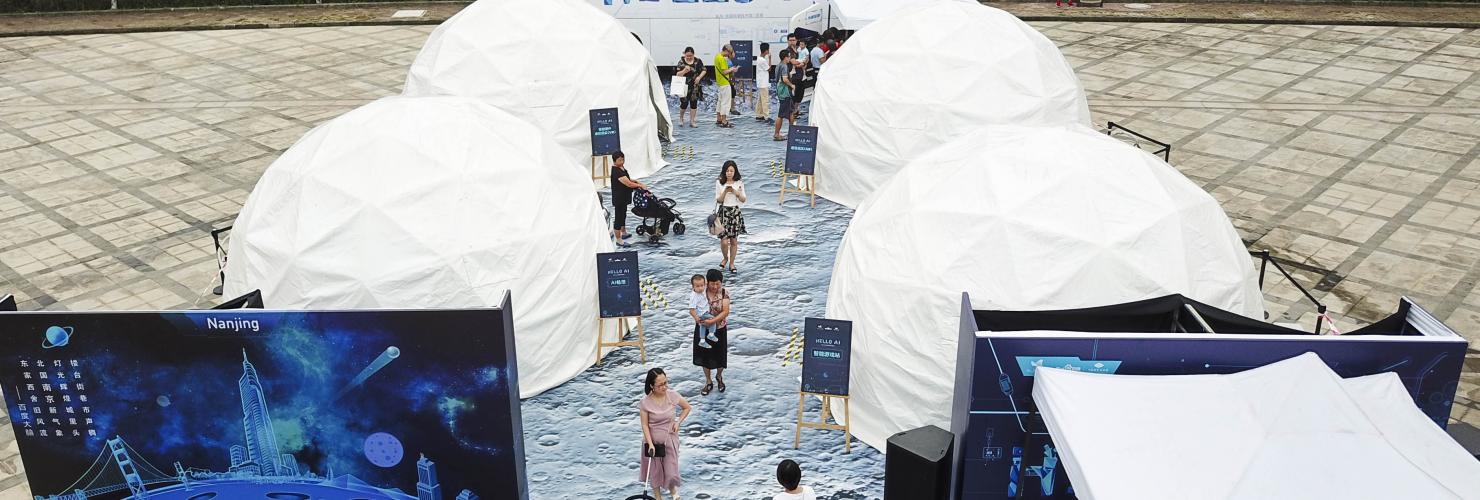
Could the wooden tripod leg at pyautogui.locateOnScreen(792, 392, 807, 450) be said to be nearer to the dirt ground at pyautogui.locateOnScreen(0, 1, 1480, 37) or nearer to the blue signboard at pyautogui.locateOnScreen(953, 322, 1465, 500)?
the blue signboard at pyautogui.locateOnScreen(953, 322, 1465, 500)

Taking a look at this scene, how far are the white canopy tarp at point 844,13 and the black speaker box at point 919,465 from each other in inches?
385

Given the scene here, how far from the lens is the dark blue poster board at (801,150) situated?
1404cm

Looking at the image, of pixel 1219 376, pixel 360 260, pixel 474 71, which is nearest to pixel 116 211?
pixel 474 71

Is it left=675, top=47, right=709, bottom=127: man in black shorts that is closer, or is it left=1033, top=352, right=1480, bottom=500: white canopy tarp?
left=1033, top=352, right=1480, bottom=500: white canopy tarp

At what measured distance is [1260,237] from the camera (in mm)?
13727

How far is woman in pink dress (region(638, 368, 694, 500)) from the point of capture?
8102 mm

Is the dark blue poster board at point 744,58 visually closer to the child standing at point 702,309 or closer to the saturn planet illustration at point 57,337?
the child standing at point 702,309

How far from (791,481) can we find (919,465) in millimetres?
911

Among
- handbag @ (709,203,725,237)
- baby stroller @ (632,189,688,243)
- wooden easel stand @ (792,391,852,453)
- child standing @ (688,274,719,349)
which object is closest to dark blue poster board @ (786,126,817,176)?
baby stroller @ (632,189,688,243)

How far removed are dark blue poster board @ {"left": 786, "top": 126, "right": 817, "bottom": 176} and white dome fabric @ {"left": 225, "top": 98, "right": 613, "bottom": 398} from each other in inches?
158

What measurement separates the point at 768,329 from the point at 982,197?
2.79m

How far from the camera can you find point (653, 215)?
13.0 meters

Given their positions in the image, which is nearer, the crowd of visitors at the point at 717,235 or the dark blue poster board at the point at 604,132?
the crowd of visitors at the point at 717,235

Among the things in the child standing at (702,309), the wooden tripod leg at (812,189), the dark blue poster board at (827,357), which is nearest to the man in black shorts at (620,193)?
the wooden tripod leg at (812,189)
